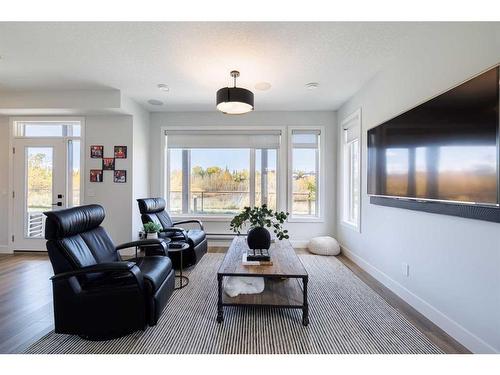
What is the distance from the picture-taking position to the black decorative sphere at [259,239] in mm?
2643

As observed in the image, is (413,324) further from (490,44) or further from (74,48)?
(74,48)

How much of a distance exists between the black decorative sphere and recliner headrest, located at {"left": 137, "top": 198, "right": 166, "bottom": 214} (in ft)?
6.19

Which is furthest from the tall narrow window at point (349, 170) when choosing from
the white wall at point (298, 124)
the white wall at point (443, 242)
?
the white wall at point (443, 242)

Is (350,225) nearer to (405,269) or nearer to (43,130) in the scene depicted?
(405,269)

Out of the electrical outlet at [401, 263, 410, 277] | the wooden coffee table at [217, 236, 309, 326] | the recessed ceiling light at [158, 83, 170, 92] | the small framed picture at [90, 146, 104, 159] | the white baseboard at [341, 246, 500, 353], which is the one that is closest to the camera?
the white baseboard at [341, 246, 500, 353]

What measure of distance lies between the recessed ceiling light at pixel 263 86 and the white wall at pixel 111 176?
2.25 metres

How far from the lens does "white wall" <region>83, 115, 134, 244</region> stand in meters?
4.07

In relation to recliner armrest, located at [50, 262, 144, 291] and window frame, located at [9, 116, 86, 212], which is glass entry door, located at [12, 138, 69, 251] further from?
recliner armrest, located at [50, 262, 144, 291]

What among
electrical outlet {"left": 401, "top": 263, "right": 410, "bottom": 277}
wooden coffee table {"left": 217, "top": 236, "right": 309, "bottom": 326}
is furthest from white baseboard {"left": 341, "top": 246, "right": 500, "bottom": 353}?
wooden coffee table {"left": 217, "top": 236, "right": 309, "bottom": 326}

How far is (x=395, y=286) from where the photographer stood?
8.71 ft

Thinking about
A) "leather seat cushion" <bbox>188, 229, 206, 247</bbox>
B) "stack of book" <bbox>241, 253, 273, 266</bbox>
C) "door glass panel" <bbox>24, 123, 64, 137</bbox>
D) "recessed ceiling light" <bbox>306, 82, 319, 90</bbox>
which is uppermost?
"recessed ceiling light" <bbox>306, 82, 319, 90</bbox>

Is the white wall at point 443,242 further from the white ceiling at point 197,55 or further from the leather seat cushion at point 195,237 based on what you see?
the leather seat cushion at point 195,237

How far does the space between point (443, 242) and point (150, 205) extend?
143 inches
